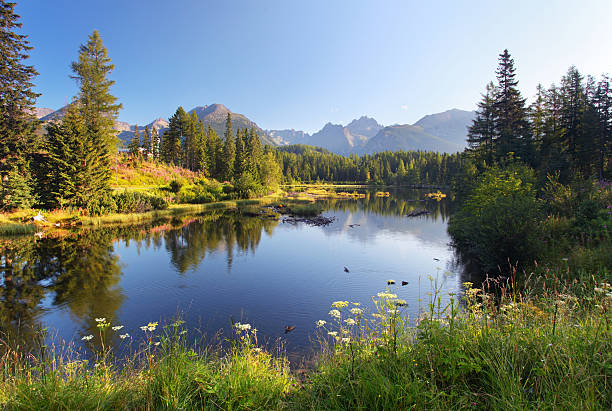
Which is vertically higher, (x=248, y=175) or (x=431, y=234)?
(x=248, y=175)

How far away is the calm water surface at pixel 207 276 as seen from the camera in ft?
39.4

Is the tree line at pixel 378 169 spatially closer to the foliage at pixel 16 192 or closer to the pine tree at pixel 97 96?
→ the pine tree at pixel 97 96

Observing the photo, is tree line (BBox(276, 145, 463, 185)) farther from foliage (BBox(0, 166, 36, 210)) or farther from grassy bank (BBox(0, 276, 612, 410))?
grassy bank (BBox(0, 276, 612, 410))

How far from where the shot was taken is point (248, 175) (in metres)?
63.7

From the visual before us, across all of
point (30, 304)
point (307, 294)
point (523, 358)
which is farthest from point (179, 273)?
point (523, 358)

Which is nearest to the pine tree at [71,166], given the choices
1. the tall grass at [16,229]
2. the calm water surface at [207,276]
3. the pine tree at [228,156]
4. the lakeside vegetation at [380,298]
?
the lakeside vegetation at [380,298]

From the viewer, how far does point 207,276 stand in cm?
1756

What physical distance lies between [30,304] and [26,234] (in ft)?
60.2

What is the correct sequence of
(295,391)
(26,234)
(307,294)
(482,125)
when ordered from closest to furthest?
(295,391) → (307,294) → (26,234) → (482,125)

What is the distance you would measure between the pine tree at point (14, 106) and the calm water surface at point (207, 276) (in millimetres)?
11822

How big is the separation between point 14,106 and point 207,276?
33.2 meters

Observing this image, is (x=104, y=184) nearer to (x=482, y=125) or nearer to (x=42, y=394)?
(x=42, y=394)

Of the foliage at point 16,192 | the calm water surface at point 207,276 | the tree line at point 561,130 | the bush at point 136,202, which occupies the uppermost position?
the tree line at point 561,130

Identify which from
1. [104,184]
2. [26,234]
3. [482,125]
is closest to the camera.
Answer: [26,234]
